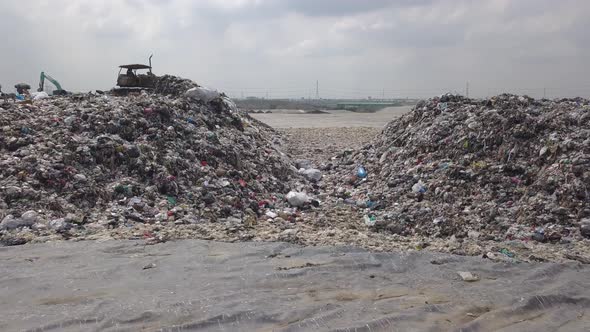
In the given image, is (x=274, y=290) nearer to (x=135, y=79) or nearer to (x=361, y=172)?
(x=361, y=172)

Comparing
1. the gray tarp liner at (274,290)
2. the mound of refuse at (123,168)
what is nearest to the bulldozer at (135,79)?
the mound of refuse at (123,168)

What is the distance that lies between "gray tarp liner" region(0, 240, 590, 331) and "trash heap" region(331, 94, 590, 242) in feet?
4.64

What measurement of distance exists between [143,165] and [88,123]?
1.46 metres

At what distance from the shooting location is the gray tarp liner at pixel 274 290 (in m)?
2.87

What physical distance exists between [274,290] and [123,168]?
12.2ft

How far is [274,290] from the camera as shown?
336 cm

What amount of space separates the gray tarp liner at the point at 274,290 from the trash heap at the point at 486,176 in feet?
4.64

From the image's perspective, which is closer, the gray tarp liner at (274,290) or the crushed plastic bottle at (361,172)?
the gray tarp liner at (274,290)

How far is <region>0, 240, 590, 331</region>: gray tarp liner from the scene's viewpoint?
9.41 ft

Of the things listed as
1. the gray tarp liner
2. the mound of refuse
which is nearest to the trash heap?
the gray tarp liner

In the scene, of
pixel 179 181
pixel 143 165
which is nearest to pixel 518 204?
pixel 179 181

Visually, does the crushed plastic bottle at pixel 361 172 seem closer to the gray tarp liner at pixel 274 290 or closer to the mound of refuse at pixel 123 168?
the mound of refuse at pixel 123 168

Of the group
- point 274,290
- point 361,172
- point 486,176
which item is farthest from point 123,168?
point 486,176

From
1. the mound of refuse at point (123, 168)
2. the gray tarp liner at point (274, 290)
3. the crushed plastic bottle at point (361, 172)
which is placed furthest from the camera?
the crushed plastic bottle at point (361, 172)
